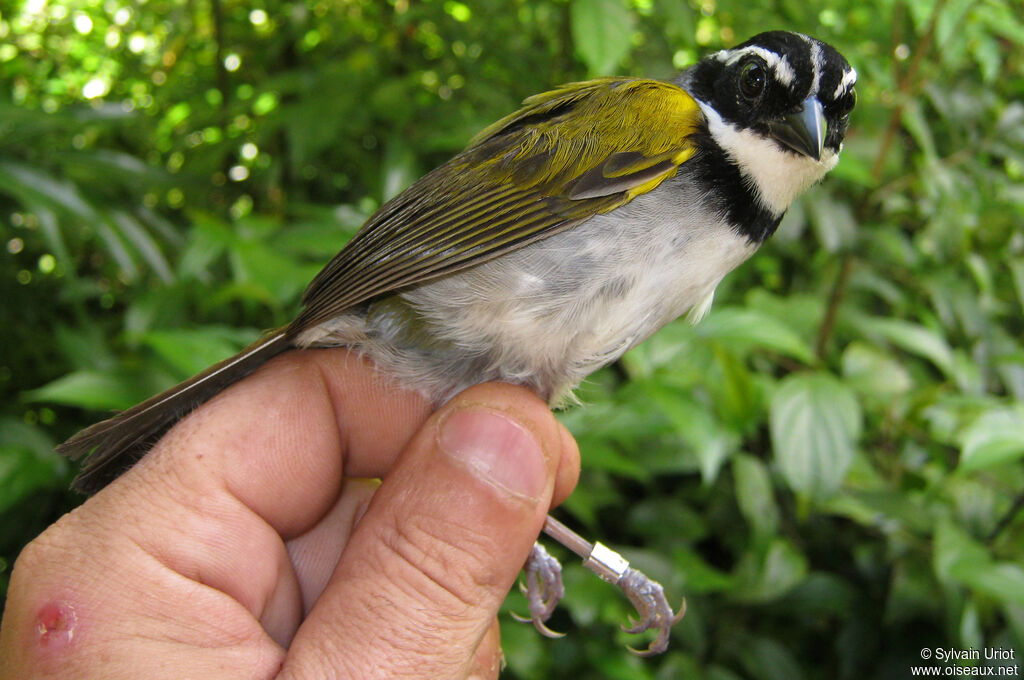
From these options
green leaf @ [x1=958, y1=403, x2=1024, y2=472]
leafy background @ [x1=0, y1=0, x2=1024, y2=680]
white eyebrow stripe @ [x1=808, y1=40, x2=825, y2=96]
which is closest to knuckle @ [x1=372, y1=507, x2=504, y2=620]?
leafy background @ [x1=0, y1=0, x2=1024, y2=680]

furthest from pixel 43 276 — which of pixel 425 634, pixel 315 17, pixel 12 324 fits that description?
pixel 425 634

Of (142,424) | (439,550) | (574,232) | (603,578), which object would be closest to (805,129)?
(574,232)

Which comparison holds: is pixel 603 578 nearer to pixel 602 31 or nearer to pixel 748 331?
pixel 748 331

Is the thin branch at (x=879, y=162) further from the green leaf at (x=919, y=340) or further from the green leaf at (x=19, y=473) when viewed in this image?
the green leaf at (x=19, y=473)

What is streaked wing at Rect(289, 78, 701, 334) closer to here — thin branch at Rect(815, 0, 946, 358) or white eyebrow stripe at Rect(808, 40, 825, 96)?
white eyebrow stripe at Rect(808, 40, 825, 96)

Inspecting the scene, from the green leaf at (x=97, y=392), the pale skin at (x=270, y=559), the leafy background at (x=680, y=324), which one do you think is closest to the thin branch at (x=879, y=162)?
the leafy background at (x=680, y=324)
